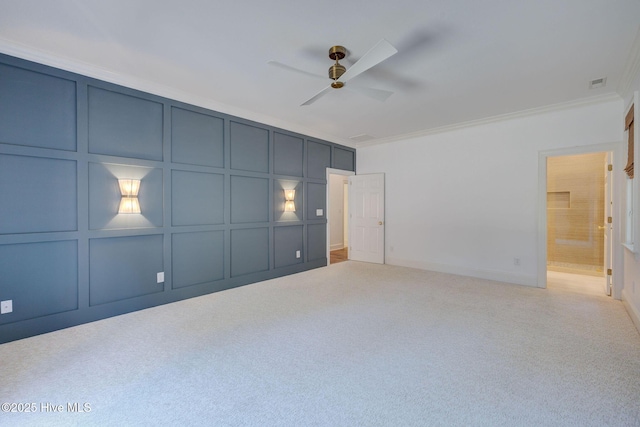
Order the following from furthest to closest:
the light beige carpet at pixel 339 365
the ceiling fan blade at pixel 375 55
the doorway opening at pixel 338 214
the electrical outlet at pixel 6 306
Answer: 1. the doorway opening at pixel 338 214
2. the electrical outlet at pixel 6 306
3. the ceiling fan blade at pixel 375 55
4. the light beige carpet at pixel 339 365

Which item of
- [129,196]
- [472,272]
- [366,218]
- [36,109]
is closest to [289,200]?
[366,218]

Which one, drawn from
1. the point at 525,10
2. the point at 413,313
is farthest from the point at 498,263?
the point at 525,10

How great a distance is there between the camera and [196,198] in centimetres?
389

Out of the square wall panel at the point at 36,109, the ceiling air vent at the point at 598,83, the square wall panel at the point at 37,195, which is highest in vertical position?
the ceiling air vent at the point at 598,83

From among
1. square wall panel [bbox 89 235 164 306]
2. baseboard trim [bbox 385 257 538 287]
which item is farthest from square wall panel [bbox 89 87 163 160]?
baseboard trim [bbox 385 257 538 287]

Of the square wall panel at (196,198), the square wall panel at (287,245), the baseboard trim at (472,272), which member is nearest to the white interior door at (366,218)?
the baseboard trim at (472,272)

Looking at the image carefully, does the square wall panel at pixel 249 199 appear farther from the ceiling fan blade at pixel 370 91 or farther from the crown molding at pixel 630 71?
the crown molding at pixel 630 71

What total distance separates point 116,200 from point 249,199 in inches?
70.0

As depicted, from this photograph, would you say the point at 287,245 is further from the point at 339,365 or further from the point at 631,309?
the point at 631,309

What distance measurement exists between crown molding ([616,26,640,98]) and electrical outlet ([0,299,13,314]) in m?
6.13

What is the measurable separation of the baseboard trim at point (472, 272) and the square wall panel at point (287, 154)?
283 centimetres

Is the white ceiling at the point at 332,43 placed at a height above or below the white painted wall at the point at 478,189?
above

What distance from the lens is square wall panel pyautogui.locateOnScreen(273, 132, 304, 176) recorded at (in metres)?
4.90

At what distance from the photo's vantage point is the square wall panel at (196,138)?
146 inches
